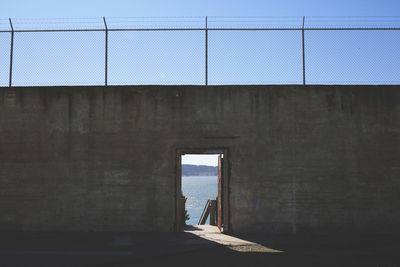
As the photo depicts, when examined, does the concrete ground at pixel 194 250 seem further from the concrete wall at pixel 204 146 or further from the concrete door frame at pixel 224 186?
the concrete wall at pixel 204 146

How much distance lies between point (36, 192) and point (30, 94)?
2703 mm

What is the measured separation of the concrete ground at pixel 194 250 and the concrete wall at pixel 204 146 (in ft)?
2.01

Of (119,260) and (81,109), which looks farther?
(81,109)

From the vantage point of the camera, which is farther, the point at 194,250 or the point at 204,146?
the point at 204,146

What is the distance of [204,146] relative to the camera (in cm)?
988

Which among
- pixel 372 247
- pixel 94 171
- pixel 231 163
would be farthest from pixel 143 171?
pixel 372 247

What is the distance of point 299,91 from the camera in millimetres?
10062

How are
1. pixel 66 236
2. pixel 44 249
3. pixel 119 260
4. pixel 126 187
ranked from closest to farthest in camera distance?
pixel 119 260, pixel 44 249, pixel 66 236, pixel 126 187

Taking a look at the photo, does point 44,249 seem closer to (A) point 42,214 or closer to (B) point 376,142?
(A) point 42,214

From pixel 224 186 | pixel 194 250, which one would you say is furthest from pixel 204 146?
pixel 194 250

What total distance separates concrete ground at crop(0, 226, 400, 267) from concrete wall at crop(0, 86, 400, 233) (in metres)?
0.61

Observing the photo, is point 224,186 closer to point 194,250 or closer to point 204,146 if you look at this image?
point 204,146

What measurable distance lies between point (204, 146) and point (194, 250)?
9.98 ft

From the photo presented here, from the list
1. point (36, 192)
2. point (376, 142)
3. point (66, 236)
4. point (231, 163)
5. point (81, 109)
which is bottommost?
point (66, 236)
